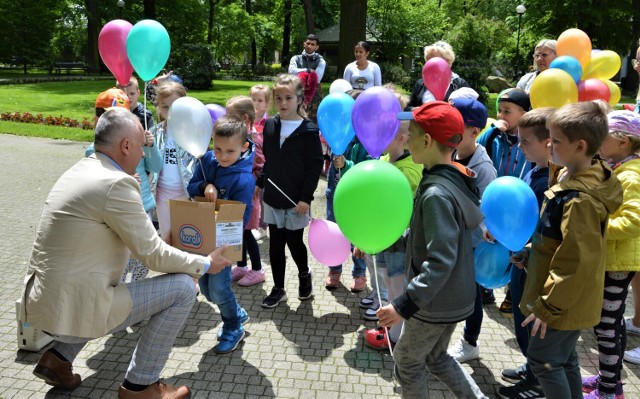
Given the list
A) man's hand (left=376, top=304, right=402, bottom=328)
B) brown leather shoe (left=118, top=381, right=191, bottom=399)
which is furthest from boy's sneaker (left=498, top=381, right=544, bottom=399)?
brown leather shoe (left=118, top=381, right=191, bottom=399)

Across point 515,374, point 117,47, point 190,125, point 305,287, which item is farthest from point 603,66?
point 117,47

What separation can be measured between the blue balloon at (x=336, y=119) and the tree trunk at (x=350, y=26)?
374 inches

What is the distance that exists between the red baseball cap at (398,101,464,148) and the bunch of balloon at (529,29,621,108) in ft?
7.44

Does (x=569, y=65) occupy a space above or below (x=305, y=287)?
above

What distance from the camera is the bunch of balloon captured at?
4.42m

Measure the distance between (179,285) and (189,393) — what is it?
0.73m

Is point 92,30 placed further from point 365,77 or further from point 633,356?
point 633,356

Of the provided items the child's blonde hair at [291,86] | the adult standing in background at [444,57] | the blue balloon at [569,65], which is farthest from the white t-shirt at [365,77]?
the child's blonde hair at [291,86]

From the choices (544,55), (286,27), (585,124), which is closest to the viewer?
(585,124)

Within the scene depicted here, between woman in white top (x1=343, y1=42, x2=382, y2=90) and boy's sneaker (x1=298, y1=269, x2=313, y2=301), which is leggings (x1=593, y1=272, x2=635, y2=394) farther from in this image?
woman in white top (x1=343, y1=42, x2=382, y2=90)

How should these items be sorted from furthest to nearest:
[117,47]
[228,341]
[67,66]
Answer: [67,66]
[117,47]
[228,341]

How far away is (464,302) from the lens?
2.70 m

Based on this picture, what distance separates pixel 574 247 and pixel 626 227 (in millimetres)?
778

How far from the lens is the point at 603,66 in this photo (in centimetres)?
573
